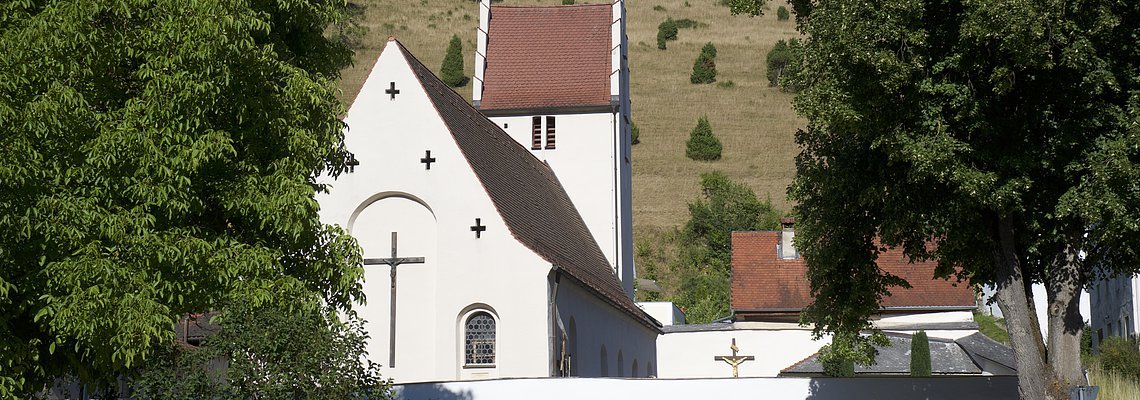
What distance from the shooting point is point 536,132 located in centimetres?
3738

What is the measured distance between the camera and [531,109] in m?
37.2

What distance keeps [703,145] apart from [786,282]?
137 feet

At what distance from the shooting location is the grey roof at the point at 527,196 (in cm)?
2639

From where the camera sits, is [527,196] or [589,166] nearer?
[527,196]

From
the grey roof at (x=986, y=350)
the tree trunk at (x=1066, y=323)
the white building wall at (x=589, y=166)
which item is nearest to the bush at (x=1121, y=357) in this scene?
the grey roof at (x=986, y=350)

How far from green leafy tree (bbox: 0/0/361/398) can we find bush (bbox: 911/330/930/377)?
73.9ft

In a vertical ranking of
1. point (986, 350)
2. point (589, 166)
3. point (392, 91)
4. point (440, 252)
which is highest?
point (589, 166)

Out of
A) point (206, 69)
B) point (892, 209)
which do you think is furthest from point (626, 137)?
point (206, 69)

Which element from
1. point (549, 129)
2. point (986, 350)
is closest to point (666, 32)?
point (549, 129)

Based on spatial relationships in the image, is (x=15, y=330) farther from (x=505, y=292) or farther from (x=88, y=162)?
(x=505, y=292)

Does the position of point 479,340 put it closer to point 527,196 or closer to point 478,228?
point 478,228

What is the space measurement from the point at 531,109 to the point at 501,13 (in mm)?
4507

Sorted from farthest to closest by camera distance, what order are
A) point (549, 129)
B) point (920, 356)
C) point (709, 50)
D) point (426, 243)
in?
1. point (709, 50)
2. point (549, 129)
3. point (920, 356)
4. point (426, 243)

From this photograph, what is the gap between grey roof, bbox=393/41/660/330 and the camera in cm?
2639
